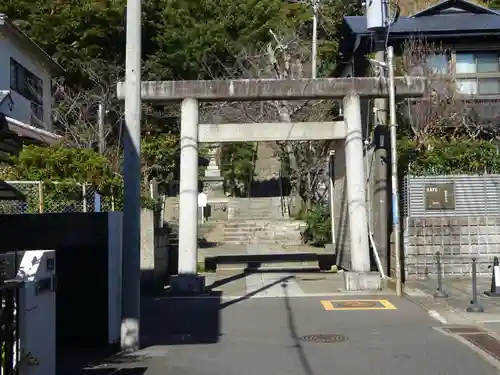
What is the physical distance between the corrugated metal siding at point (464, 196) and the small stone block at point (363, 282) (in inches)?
99.5

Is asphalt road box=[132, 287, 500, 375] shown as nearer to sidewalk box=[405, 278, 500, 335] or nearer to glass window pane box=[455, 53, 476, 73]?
sidewalk box=[405, 278, 500, 335]

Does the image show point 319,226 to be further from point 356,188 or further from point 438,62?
point 356,188

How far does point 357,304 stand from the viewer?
14.0 meters

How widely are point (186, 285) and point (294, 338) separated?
5.89 metres

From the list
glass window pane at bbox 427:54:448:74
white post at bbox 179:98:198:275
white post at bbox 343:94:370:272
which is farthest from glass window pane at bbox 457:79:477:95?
white post at bbox 179:98:198:275

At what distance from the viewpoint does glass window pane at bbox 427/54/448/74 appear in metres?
26.5

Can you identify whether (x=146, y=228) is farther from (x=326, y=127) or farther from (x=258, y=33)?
(x=258, y=33)

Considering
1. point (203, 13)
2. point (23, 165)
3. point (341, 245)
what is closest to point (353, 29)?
point (203, 13)

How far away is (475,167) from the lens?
59.9 ft

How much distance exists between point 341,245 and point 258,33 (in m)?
15.4

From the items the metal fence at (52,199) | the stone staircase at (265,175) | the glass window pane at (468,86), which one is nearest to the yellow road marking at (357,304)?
the metal fence at (52,199)

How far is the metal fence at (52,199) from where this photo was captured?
40.5 ft

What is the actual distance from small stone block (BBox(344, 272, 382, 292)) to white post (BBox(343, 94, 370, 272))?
0.84 ft

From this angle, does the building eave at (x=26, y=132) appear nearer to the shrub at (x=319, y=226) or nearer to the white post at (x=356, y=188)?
the white post at (x=356, y=188)
